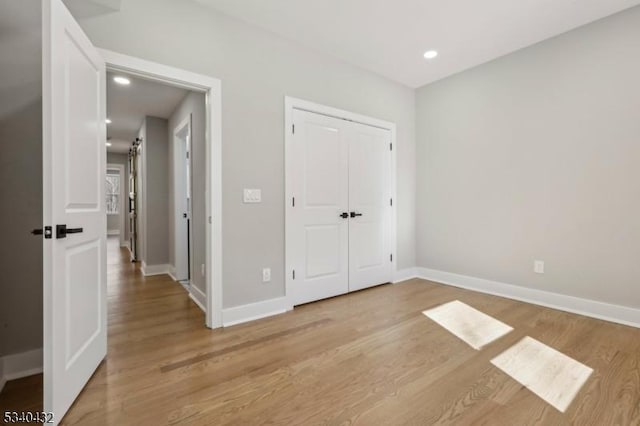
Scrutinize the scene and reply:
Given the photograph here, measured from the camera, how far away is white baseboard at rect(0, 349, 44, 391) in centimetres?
175

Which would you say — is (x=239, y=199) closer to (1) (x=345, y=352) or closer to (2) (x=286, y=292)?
(2) (x=286, y=292)

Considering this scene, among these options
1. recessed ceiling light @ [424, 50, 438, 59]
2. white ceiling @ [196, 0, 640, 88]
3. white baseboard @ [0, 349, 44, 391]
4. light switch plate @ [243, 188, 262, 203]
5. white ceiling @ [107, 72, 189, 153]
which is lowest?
white baseboard @ [0, 349, 44, 391]

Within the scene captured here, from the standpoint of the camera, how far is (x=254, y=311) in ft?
8.84

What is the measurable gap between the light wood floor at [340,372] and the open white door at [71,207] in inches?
9.8

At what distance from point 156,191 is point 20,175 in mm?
3125

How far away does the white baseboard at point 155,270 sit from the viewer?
15.1 ft

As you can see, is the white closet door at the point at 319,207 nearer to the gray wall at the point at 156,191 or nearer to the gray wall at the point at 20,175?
the gray wall at the point at 20,175

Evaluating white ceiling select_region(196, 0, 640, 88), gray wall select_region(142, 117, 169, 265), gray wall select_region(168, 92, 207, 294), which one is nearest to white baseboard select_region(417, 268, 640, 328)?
white ceiling select_region(196, 0, 640, 88)

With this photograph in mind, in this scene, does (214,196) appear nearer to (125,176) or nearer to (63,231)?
(63,231)

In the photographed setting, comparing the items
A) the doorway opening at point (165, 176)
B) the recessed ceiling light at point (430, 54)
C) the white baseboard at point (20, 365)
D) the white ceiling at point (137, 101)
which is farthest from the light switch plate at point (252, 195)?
the recessed ceiling light at point (430, 54)

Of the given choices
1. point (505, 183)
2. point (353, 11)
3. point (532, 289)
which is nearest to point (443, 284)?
point (532, 289)

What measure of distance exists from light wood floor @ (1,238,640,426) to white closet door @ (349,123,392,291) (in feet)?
2.68

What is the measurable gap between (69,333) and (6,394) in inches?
25.1

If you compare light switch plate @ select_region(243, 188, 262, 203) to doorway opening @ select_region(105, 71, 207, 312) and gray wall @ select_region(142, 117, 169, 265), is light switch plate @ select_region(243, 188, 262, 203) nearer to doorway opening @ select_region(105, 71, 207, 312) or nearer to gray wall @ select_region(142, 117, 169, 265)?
doorway opening @ select_region(105, 71, 207, 312)
